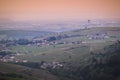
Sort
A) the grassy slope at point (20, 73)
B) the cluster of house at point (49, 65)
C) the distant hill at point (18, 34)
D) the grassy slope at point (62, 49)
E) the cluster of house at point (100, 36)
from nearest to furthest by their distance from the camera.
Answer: the grassy slope at point (20, 73), the distant hill at point (18, 34), the cluster of house at point (49, 65), the grassy slope at point (62, 49), the cluster of house at point (100, 36)

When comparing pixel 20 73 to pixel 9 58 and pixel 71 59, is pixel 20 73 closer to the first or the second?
pixel 9 58

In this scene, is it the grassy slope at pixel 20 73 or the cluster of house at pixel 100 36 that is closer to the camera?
the grassy slope at pixel 20 73

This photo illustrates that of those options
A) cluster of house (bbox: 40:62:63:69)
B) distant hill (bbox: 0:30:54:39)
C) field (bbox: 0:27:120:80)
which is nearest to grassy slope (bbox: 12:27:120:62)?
field (bbox: 0:27:120:80)

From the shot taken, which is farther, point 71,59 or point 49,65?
point 71,59

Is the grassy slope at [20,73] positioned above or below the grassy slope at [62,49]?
below

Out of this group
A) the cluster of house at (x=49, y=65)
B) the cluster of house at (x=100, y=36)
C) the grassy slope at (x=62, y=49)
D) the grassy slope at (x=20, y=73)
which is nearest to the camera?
the grassy slope at (x=20, y=73)

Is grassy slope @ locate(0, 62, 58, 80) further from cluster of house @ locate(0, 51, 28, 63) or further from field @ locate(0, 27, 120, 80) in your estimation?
cluster of house @ locate(0, 51, 28, 63)

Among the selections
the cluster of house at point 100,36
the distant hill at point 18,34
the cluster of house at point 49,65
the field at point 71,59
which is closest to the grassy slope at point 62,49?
the field at point 71,59

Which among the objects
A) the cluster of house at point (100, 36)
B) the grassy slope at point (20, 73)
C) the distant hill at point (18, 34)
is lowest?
the grassy slope at point (20, 73)

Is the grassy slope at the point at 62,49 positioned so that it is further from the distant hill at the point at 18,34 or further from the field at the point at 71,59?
the distant hill at the point at 18,34

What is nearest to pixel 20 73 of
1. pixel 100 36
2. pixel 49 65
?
pixel 49 65

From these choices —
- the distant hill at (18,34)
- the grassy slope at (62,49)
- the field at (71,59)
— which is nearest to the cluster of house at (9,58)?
the field at (71,59)

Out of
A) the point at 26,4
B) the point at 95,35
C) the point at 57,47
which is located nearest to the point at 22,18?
the point at 26,4
